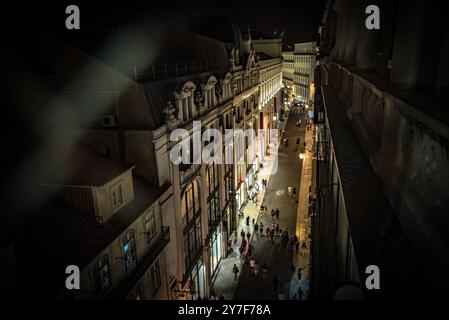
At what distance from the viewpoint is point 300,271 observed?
26734 mm

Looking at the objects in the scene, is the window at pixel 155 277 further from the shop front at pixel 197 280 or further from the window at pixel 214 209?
the window at pixel 214 209

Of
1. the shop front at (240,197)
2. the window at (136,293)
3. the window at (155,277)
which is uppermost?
the window at (136,293)

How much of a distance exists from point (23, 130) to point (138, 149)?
5.40 meters

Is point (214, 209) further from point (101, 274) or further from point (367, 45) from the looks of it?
point (367, 45)

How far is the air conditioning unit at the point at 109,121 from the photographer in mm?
19578

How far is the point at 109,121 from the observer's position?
1966cm

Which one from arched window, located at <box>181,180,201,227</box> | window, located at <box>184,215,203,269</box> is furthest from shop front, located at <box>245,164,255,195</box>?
arched window, located at <box>181,180,201,227</box>

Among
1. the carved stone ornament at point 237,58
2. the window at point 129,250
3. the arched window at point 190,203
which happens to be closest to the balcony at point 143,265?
the window at point 129,250

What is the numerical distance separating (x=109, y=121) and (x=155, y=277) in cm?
862

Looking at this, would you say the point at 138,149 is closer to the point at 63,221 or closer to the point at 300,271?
the point at 63,221

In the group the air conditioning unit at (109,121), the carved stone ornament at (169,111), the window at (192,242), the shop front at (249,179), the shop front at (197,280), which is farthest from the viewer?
the shop front at (249,179)

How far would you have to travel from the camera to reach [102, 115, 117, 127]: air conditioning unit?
19.6m

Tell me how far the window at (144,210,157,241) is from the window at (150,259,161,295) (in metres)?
1.50

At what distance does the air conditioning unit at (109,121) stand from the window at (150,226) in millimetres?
5242
